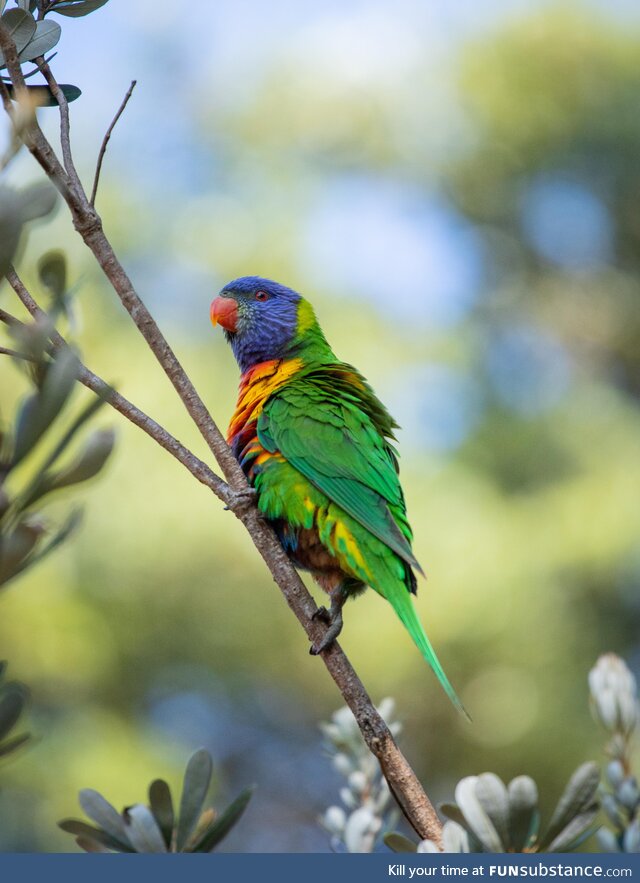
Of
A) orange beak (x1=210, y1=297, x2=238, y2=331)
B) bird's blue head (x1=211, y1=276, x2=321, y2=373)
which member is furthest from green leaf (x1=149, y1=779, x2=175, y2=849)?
orange beak (x1=210, y1=297, x2=238, y2=331)

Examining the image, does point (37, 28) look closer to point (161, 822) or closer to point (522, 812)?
point (161, 822)

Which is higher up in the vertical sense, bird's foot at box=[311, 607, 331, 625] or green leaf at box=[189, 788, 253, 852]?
bird's foot at box=[311, 607, 331, 625]

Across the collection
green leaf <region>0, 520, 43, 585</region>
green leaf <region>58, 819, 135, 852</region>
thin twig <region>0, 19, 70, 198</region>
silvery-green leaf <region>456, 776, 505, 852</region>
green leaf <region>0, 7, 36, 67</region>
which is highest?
green leaf <region>0, 7, 36, 67</region>

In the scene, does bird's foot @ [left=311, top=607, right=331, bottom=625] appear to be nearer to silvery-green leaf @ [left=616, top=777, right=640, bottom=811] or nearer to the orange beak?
silvery-green leaf @ [left=616, top=777, right=640, bottom=811]

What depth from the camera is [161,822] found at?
104 cm

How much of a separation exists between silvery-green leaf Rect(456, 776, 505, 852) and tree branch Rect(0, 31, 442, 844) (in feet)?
0.28

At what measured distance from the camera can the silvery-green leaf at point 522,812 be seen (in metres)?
1.06

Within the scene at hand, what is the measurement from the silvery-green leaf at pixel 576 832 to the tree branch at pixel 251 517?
157 millimetres

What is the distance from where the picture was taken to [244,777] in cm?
707

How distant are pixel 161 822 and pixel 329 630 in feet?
1.72

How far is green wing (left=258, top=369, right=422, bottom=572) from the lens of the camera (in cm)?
192

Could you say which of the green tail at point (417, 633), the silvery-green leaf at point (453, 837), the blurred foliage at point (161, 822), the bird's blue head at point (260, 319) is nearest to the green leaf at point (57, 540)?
the blurred foliage at point (161, 822)

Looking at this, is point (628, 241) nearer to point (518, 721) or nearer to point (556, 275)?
point (556, 275)

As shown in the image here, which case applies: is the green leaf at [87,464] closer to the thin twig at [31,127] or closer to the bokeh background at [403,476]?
the thin twig at [31,127]
